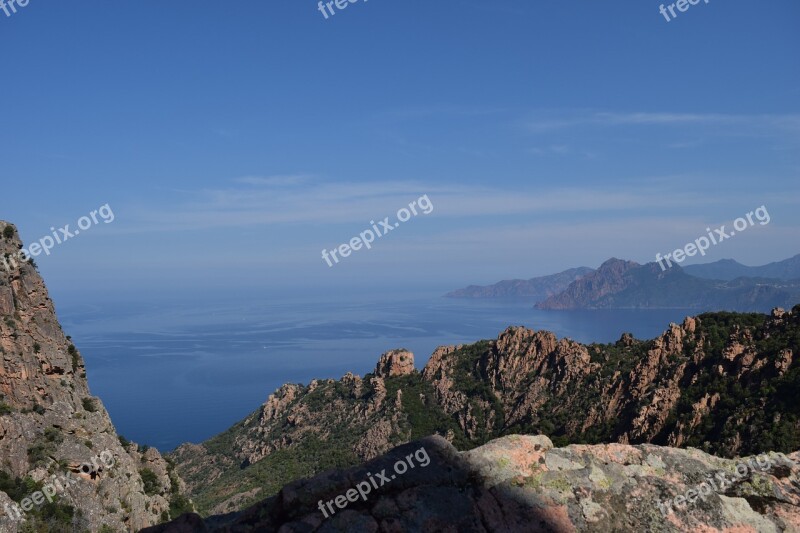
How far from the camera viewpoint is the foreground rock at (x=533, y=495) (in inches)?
241

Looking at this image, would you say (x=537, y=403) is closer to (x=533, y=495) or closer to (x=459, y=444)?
(x=459, y=444)

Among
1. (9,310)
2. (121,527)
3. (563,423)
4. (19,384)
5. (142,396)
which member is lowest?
(142,396)

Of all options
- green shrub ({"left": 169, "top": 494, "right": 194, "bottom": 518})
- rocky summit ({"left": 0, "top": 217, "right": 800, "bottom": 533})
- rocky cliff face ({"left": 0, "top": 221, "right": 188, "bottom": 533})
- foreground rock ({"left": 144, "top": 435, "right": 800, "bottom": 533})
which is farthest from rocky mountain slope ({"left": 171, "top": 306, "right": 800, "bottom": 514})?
Answer: foreground rock ({"left": 144, "top": 435, "right": 800, "bottom": 533})

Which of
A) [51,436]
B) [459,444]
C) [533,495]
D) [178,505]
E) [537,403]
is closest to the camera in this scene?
[533,495]

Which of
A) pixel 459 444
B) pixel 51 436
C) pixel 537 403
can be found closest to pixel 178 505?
pixel 51 436

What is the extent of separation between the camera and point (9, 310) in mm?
28203

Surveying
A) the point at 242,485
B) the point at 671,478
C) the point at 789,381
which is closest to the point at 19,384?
the point at 671,478

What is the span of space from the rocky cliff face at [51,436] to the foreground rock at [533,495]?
61.9ft

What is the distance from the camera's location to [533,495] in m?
6.52

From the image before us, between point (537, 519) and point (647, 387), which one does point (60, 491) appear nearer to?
point (537, 519)

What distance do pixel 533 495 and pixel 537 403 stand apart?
54.3 m

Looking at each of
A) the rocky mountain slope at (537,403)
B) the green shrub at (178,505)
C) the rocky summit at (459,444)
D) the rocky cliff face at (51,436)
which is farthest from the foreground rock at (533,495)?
the green shrub at (178,505)

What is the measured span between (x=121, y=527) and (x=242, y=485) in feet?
129

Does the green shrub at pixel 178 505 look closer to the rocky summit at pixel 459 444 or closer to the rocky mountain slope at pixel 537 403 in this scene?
the rocky summit at pixel 459 444
